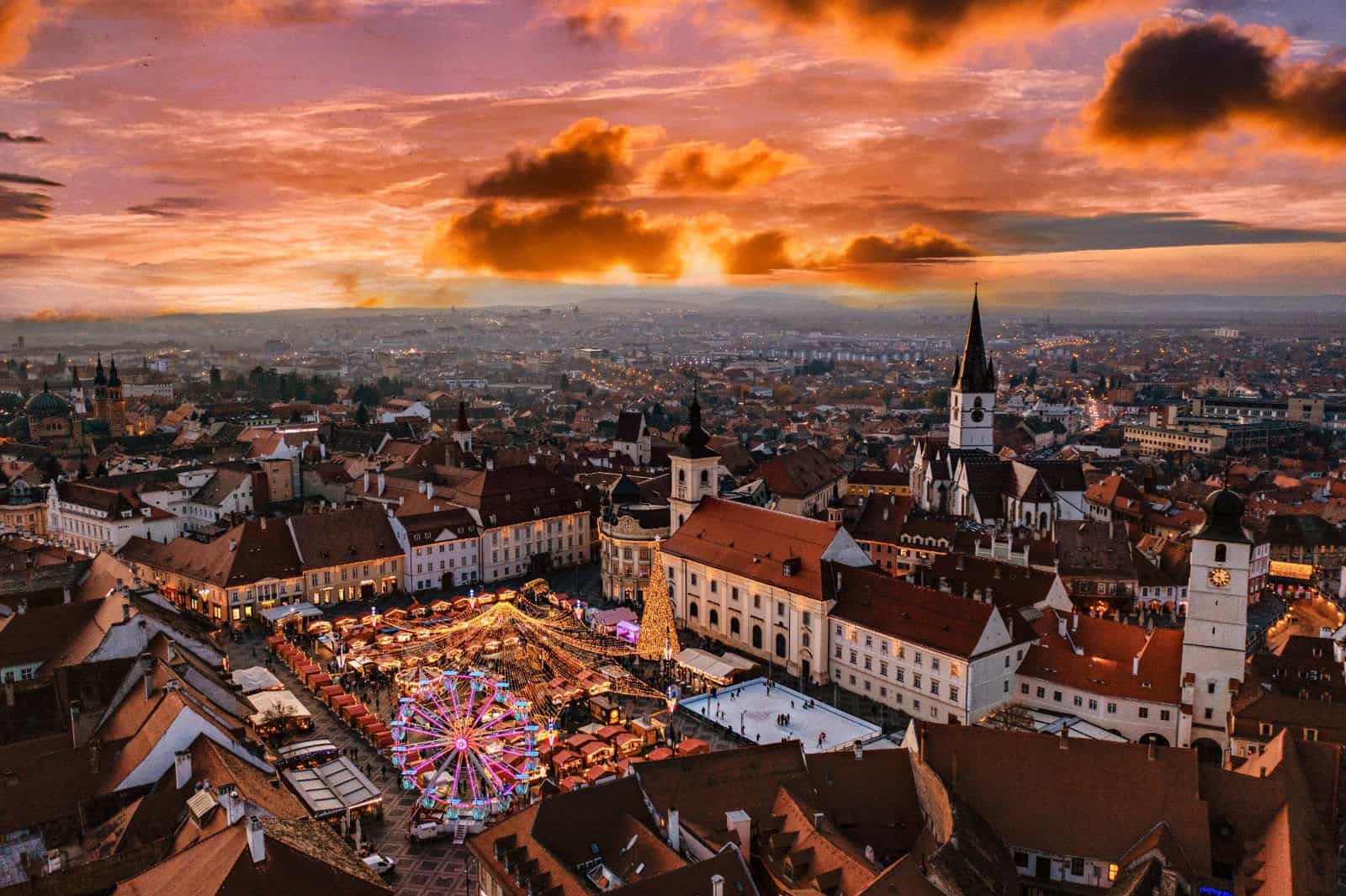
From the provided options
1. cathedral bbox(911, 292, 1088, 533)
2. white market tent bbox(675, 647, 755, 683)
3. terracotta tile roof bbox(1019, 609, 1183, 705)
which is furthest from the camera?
cathedral bbox(911, 292, 1088, 533)

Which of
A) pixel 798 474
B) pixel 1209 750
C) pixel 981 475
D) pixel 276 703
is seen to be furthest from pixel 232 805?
pixel 798 474

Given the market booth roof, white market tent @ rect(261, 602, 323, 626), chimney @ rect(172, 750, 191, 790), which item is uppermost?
chimney @ rect(172, 750, 191, 790)

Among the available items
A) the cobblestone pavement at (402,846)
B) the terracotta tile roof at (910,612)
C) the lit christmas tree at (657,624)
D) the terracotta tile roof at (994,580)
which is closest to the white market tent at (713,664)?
the lit christmas tree at (657,624)

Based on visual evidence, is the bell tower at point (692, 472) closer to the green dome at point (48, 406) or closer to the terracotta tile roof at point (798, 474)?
the terracotta tile roof at point (798, 474)

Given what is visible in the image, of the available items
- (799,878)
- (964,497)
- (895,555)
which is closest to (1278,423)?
(964,497)

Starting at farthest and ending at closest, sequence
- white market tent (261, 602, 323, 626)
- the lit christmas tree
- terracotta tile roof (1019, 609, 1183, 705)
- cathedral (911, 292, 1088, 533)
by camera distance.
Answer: cathedral (911, 292, 1088, 533), white market tent (261, 602, 323, 626), the lit christmas tree, terracotta tile roof (1019, 609, 1183, 705)

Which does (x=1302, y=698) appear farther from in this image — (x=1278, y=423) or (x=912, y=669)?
(x=1278, y=423)

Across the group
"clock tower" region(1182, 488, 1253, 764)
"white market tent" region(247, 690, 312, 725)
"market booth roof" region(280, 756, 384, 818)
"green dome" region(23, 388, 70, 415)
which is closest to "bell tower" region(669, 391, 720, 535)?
"white market tent" region(247, 690, 312, 725)

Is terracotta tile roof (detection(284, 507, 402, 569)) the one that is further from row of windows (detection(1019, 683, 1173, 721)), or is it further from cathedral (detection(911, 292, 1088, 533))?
cathedral (detection(911, 292, 1088, 533))
